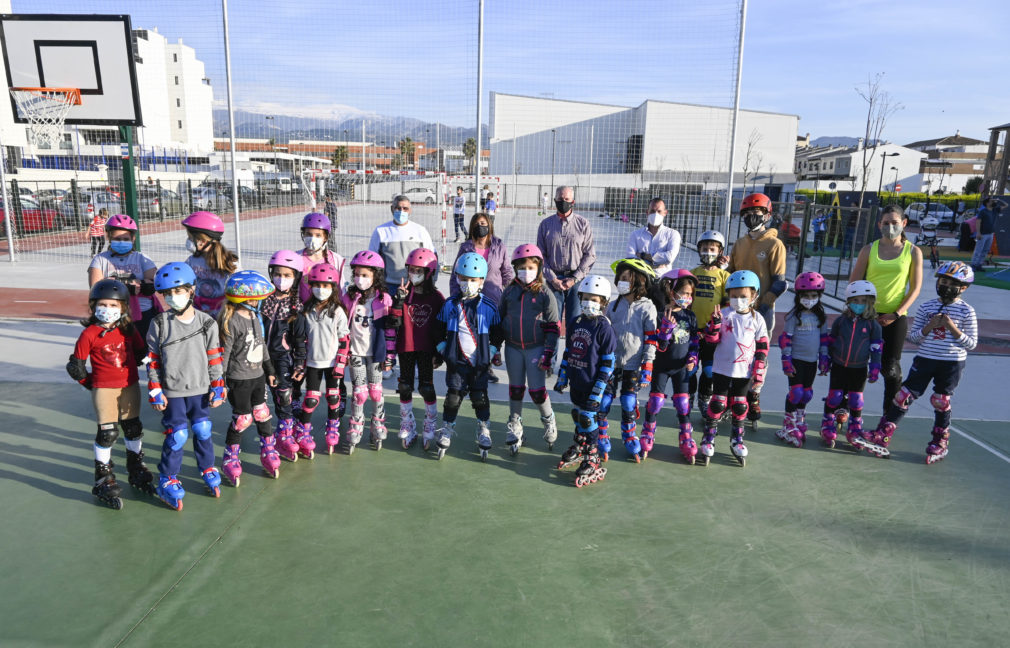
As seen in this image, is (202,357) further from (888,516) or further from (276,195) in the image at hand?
(276,195)

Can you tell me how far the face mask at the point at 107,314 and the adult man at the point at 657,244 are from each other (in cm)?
468

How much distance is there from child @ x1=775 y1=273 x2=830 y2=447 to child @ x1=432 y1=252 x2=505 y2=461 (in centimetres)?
270

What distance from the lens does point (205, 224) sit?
5.34 meters

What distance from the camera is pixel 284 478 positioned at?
507 centimetres

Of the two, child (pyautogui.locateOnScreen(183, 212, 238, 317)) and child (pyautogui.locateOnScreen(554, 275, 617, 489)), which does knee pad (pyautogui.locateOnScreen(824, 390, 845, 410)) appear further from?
child (pyautogui.locateOnScreen(183, 212, 238, 317))

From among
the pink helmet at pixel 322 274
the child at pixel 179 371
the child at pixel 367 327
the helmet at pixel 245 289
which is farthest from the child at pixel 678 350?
the child at pixel 179 371

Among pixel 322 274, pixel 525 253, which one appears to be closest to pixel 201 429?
pixel 322 274

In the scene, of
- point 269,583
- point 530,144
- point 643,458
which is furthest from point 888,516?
point 530,144

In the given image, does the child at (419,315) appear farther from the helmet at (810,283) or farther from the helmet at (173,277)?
the helmet at (810,283)

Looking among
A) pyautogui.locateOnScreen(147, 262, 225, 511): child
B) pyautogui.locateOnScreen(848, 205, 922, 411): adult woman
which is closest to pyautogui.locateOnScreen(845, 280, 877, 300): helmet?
pyautogui.locateOnScreen(848, 205, 922, 411): adult woman

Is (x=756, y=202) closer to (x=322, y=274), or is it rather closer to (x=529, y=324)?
(x=529, y=324)

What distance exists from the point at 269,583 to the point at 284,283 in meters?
2.41

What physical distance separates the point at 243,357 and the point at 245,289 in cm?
52

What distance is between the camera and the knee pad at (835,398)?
19.1ft
